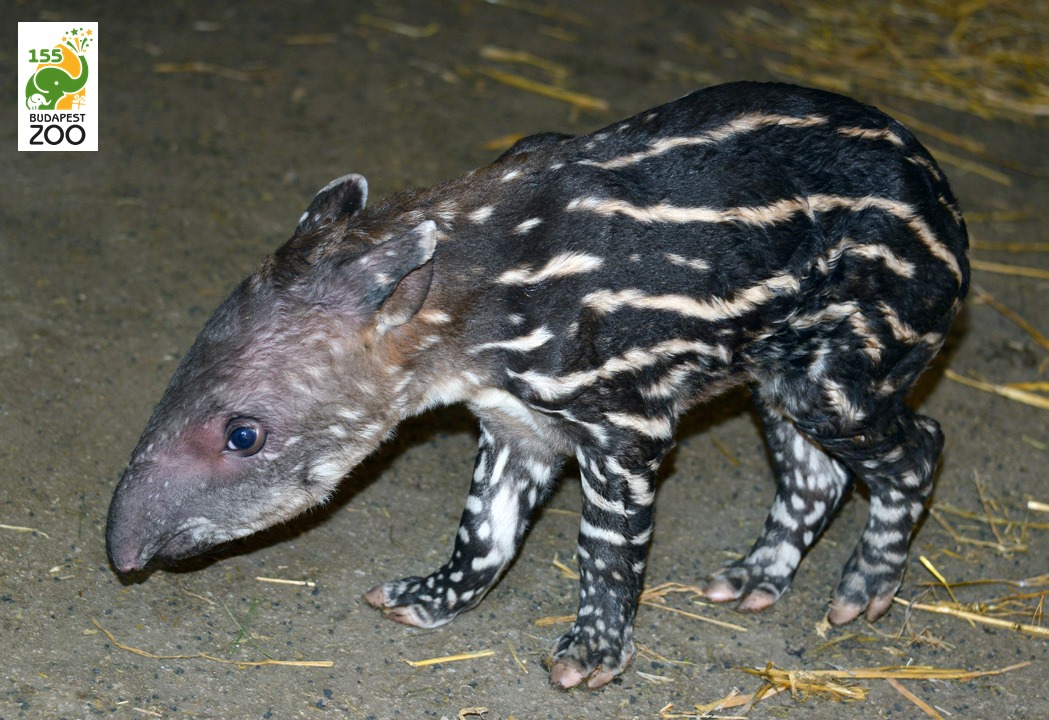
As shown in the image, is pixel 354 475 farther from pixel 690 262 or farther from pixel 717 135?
pixel 717 135

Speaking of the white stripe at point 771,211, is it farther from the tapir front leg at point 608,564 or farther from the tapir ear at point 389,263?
the tapir front leg at point 608,564

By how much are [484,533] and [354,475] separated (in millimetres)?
953

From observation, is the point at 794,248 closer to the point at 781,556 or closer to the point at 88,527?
the point at 781,556

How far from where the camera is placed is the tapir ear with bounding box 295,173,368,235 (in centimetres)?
500

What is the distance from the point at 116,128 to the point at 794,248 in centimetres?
507

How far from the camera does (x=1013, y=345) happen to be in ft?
25.1

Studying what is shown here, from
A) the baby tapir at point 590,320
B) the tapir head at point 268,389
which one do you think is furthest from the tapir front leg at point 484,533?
the tapir head at point 268,389

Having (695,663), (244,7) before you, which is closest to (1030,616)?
(695,663)

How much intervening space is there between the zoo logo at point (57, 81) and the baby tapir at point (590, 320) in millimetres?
3516

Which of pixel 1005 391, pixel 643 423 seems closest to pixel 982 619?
pixel 1005 391

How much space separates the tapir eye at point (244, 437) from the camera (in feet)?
15.3

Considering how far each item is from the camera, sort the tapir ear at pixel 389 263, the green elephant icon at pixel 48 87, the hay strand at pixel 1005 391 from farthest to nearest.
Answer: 1. the green elephant icon at pixel 48 87
2. the hay strand at pixel 1005 391
3. the tapir ear at pixel 389 263

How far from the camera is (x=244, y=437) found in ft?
15.4

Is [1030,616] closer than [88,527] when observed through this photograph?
No
